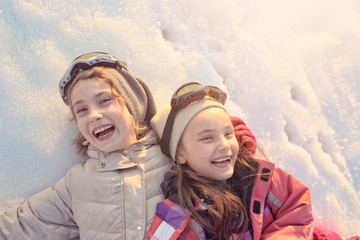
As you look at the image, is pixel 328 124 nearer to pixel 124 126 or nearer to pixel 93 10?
pixel 124 126

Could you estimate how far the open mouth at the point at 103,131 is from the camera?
152cm

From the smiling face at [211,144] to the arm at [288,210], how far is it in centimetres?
28

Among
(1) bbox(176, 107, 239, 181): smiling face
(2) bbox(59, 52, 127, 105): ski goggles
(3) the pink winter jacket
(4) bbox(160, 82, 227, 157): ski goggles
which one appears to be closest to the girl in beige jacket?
(2) bbox(59, 52, 127, 105): ski goggles

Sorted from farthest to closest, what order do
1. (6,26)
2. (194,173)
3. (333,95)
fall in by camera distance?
1. (333,95)
2. (6,26)
3. (194,173)

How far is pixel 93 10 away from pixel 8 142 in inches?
34.8

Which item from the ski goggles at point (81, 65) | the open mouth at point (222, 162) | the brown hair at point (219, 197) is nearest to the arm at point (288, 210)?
the brown hair at point (219, 197)

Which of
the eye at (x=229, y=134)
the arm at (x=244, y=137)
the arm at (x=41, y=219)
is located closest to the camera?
the arm at (x=41, y=219)

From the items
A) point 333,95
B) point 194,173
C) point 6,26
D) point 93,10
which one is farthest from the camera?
point 333,95

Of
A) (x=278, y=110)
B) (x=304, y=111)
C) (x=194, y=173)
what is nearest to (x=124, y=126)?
(x=194, y=173)

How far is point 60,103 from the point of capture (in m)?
Result: 1.72

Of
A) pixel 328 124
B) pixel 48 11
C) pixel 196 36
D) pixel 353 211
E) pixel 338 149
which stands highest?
pixel 48 11

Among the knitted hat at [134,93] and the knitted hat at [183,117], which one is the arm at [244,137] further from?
the knitted hat at [134,93]

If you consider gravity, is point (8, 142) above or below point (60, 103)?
below

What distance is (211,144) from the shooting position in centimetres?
148
